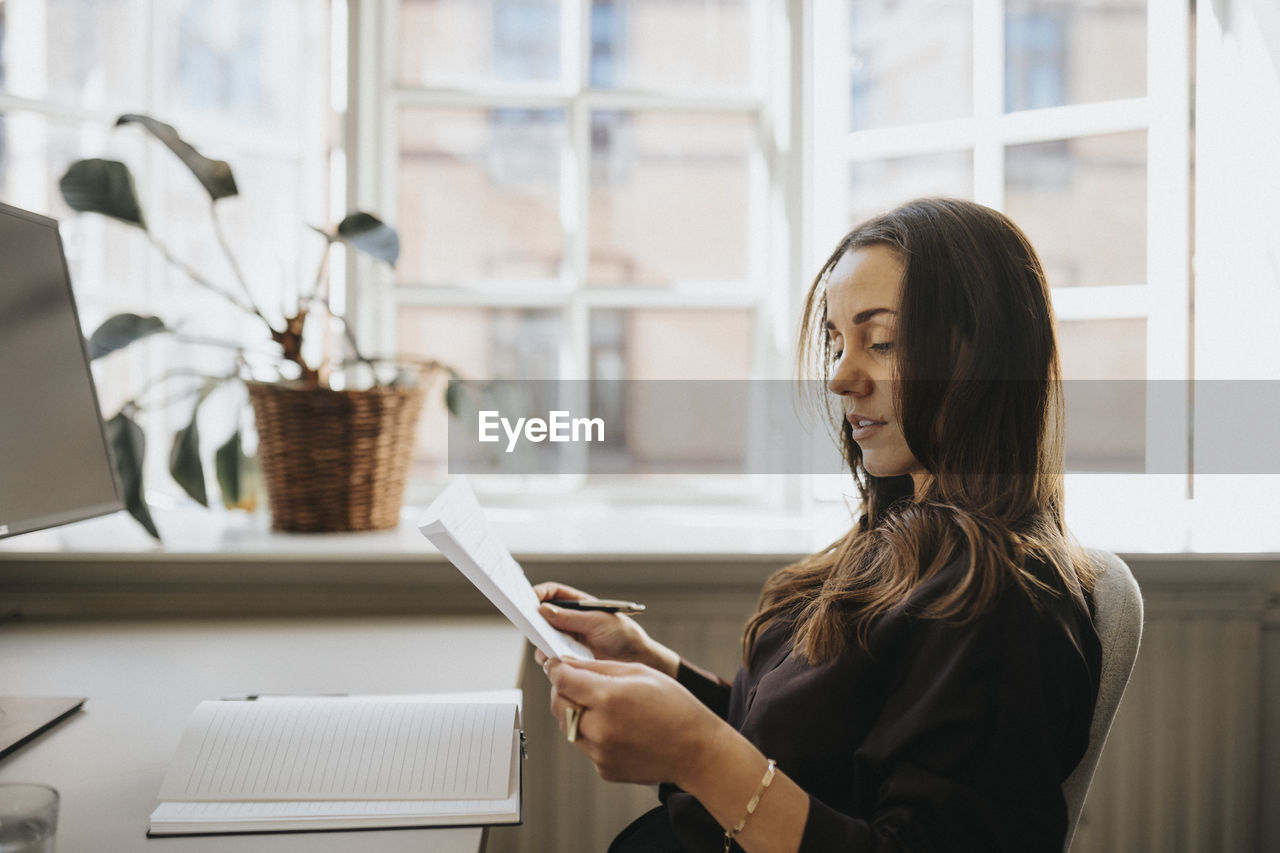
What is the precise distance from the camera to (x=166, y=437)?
1.78 meters

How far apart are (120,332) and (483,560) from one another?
0.90 metres

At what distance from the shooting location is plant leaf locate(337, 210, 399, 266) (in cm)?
143

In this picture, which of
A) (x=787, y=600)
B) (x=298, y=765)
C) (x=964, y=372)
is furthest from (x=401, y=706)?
(x=964, y=372)

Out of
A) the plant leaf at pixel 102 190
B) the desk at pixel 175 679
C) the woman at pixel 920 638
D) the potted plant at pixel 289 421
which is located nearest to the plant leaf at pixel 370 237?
the potted plant at pixel 289 421

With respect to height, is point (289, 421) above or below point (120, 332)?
below

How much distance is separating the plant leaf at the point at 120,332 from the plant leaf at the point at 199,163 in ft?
0.75

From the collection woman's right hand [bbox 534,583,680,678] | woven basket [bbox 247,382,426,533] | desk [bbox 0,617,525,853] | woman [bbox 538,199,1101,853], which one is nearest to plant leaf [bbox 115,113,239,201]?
woven basket [bbox 247,382,426,533]

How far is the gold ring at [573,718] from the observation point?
739mm

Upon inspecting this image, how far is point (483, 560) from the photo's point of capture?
83 cm

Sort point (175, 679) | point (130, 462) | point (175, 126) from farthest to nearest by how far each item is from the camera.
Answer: point (175, 126) < point (130, 462) < point (175, 679)

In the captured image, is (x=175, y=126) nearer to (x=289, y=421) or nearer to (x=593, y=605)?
(x=289, y=421)

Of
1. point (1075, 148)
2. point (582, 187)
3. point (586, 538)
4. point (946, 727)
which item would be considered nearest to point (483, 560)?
point (946, 727)

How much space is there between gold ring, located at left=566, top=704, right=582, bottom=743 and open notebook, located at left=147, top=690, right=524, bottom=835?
8 cm

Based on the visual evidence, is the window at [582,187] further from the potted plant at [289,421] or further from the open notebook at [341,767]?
the open notebook at [341,767]
